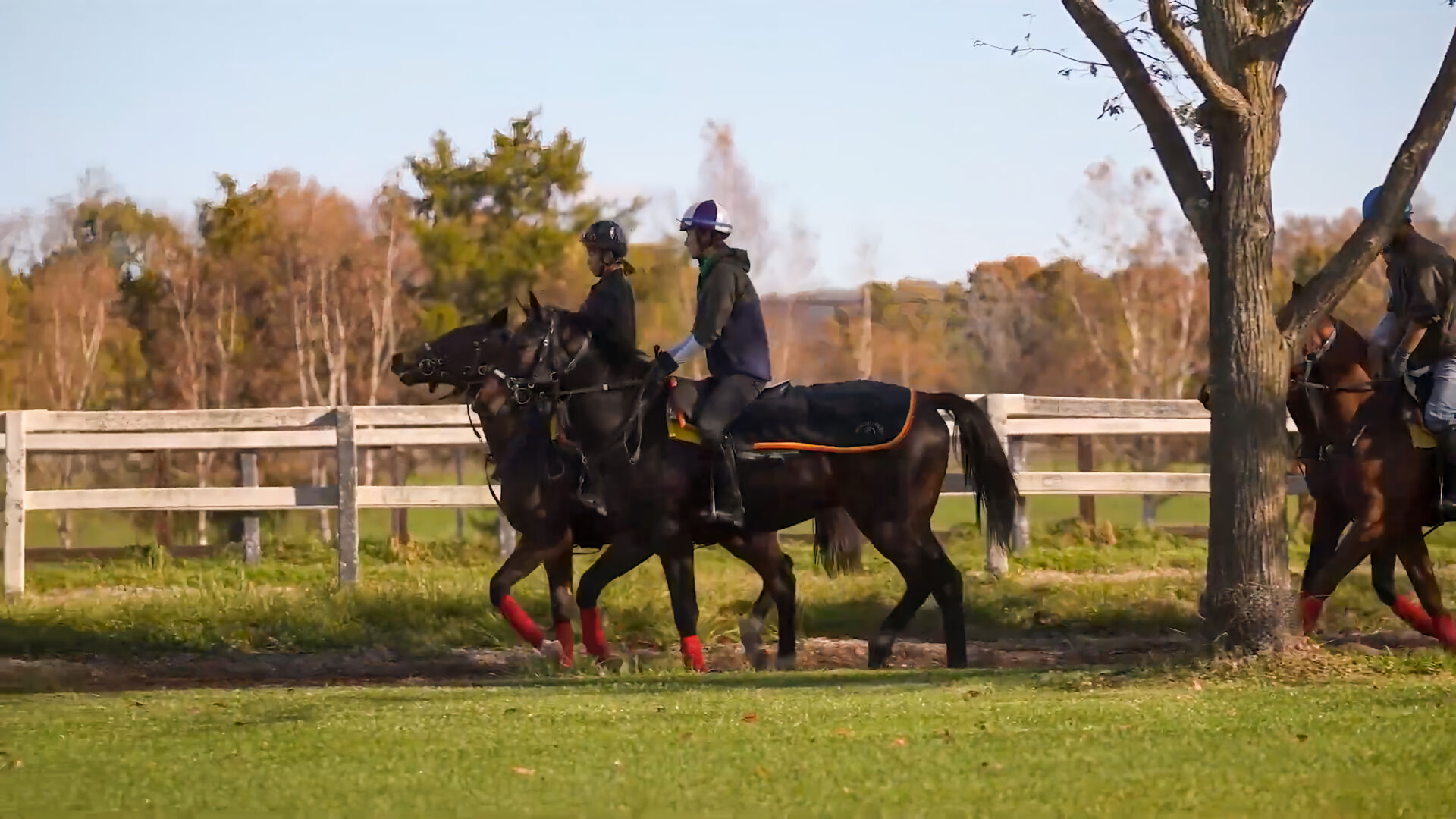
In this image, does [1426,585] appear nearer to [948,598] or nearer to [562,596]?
[948,598]

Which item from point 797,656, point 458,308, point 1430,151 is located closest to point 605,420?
point 797,656

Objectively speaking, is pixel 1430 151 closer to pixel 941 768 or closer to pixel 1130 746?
pixel 1130 746

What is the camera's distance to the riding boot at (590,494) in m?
11.5

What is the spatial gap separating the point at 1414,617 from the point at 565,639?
5.51 metres

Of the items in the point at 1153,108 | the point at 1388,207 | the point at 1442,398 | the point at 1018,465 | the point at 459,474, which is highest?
the point at 1153,108

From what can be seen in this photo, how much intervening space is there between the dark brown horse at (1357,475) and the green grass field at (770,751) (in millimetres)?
1743

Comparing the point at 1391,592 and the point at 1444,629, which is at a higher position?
the point at 1391,592

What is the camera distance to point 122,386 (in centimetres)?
3183

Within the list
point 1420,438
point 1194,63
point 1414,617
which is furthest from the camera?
point 1414,617

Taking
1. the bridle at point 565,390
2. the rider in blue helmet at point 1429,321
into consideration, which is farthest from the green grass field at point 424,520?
the bridle at point 565,390

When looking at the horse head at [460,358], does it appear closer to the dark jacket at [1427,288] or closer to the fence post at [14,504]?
the fence post at [14,504]

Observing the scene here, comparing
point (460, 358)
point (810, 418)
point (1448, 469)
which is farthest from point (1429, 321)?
point (460, 358)

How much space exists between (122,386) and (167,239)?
2649 mm

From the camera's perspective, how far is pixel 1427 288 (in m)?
10.9
